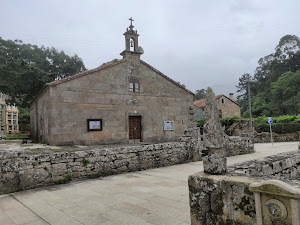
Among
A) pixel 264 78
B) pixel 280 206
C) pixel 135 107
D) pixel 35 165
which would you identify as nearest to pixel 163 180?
pixel 35 165

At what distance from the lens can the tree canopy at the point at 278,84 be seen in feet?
137

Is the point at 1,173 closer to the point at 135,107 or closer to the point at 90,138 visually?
the point at 90,138

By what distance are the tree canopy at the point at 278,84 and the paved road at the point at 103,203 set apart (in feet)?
134

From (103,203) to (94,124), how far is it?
962 centimetres

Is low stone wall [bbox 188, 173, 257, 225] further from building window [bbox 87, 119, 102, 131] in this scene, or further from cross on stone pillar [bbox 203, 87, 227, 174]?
building window [bbox 87, 119, 102, 131]

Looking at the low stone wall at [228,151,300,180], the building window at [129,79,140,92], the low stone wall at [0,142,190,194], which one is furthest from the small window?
the low stone wall at [228,151,300,180]

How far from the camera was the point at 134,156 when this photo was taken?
905 centimetres

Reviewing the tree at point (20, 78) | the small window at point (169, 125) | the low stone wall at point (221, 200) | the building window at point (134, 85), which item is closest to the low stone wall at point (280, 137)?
the small window at point (169, 125)

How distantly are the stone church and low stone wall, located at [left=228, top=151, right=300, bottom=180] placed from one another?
11.3 m

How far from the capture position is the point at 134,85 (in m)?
16.4

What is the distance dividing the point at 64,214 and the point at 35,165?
9.45 ft

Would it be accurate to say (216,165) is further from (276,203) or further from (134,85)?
(134,85)

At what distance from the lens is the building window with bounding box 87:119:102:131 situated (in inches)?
561

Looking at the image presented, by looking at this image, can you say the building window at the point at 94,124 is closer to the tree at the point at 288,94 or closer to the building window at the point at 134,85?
the building window at the point at 134,85
